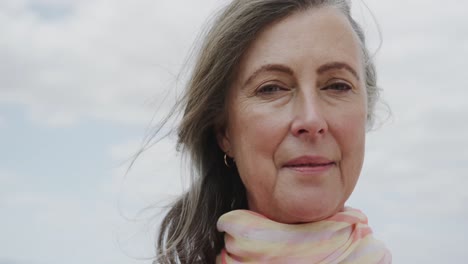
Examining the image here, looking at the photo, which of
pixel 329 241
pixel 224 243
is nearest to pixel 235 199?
pixel 224 243

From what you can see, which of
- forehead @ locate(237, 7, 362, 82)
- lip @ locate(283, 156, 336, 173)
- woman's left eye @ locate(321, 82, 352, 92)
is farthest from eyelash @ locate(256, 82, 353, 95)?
lip @ locate(283, 156, 336, 173)

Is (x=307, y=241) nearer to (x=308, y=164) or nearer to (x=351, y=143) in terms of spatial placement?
(x=308, y=164)

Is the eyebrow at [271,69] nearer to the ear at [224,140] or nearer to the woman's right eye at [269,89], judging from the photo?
the woman's right eye at [269,89]

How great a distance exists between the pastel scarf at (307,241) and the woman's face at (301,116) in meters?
0.06

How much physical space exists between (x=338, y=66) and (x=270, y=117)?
42 cm

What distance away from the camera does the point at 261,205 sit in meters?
3.57

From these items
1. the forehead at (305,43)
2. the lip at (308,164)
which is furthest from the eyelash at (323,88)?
the lip at (308,164)

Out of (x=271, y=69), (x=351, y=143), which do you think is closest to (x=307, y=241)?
(x=351, y=143)

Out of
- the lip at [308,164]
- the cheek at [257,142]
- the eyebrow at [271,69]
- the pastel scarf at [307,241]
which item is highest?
the eyebrow at [271,69]

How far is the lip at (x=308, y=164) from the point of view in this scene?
3.30 metres

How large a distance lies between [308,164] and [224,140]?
2.02 feet

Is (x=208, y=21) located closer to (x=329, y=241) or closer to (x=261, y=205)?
(x=261, y=205)

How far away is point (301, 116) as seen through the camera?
331 centimetres

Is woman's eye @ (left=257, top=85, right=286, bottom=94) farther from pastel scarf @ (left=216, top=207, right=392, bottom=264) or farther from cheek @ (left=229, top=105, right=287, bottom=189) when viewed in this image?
pastel scarf @ (left=216, top=207, right=392, bottom=264)
